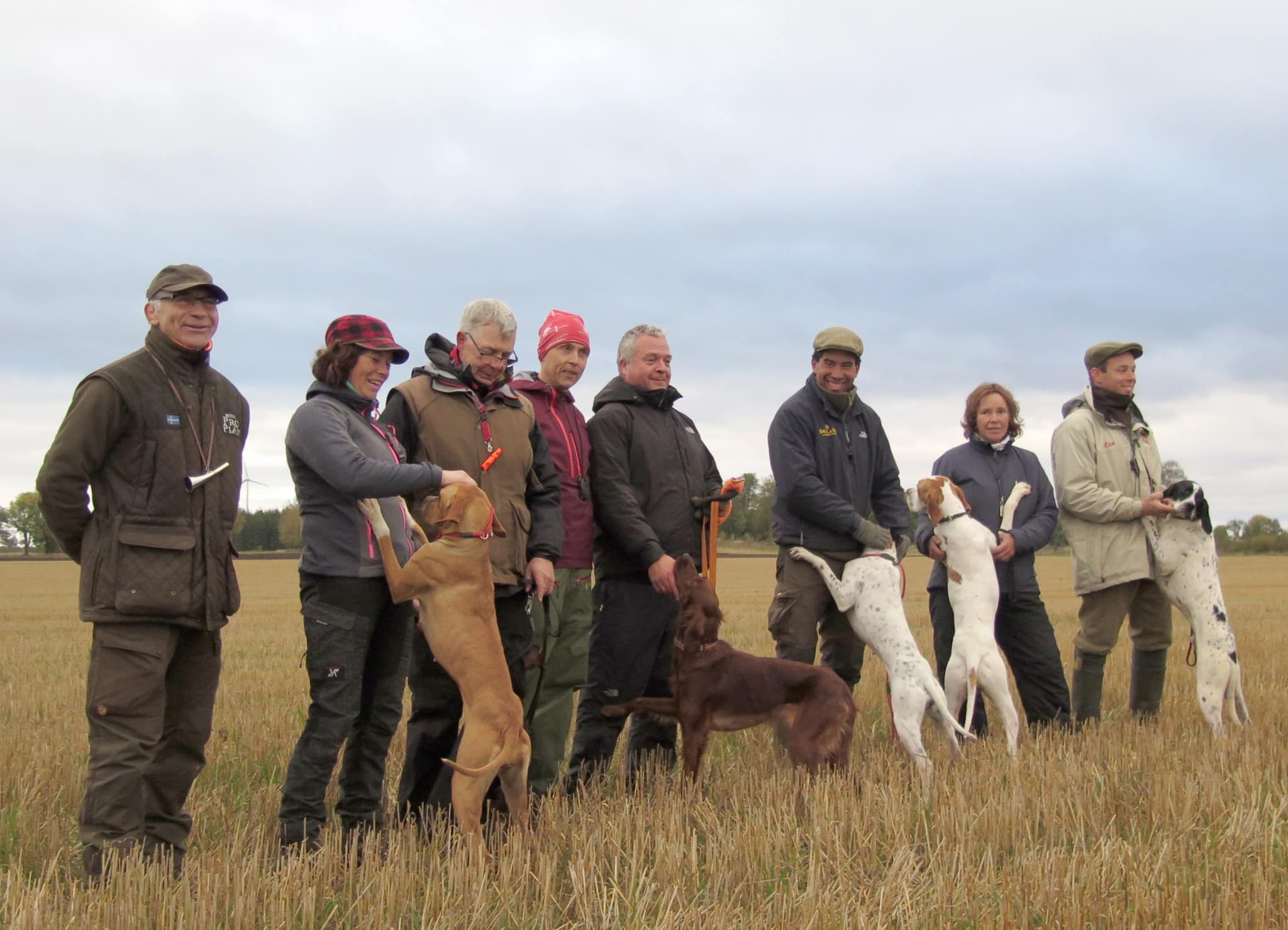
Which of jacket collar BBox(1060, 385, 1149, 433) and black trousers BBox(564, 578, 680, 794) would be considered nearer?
black trousers BBox(564, 578, 680, 794)

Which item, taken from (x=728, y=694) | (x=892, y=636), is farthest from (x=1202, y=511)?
(x=728, y=694)

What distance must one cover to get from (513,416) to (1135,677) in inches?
185

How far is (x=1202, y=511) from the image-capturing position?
639 cm

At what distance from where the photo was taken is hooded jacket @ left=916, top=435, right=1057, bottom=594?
21.3 feet

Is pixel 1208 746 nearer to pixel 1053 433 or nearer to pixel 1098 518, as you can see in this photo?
pixel 1098 518

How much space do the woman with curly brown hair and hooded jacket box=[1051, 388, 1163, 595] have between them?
190 millimetres

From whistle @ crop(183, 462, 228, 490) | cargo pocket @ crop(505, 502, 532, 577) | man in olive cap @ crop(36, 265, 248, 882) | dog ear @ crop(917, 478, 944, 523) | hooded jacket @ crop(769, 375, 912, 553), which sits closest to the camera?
man in olive cap @ crop(36, 265, 248, 882)

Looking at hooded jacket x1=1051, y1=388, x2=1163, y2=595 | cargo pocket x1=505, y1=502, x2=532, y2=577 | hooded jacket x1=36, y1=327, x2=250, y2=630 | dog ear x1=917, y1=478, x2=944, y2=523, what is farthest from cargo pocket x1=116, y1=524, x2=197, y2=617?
hooded jacket x1=1051, y1=388, x2=1163, y2=595

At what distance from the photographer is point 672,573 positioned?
5.09 m

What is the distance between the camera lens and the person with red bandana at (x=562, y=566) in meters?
4.91

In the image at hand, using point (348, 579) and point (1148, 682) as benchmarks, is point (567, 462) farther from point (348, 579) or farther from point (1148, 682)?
point (1148, 682)

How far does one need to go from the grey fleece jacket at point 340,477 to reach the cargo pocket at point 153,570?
42 cm

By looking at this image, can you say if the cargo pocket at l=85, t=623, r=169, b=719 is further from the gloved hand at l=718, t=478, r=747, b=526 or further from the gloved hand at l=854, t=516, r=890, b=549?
the gloved hand at l=854, t=516, r=890, b=549

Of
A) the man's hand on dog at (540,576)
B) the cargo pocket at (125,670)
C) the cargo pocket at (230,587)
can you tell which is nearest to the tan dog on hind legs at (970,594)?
the man's hand on dog at (540,576)
